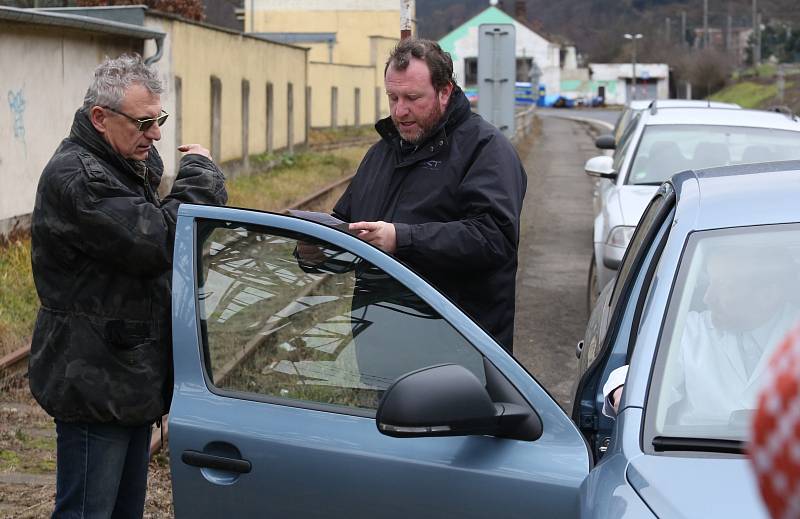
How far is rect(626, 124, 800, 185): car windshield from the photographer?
860 centimetres

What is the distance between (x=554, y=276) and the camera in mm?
12578

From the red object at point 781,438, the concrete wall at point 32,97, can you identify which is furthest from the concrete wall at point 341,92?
the red object at point 781,438

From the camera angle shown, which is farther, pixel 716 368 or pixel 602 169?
pixel 602 169

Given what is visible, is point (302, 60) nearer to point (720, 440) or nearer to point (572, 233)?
point (572, 233)

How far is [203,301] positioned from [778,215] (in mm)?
1540

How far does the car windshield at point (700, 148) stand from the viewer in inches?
339

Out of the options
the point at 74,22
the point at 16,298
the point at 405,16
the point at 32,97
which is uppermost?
the point at 74,22

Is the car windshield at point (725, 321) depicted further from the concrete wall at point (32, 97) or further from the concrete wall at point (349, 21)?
the concrete wall at point (349, 21)

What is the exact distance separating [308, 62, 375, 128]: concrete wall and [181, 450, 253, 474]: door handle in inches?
1537

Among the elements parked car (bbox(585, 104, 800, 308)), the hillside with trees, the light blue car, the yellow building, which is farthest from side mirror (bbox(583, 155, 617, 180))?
the hillside with trees

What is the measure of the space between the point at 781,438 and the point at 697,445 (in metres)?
1.85

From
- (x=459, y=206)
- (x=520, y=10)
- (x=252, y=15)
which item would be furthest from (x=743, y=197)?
(x=520, y=10)

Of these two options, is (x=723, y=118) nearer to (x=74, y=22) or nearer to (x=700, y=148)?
(x=700, y=148)

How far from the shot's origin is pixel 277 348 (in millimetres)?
3010
